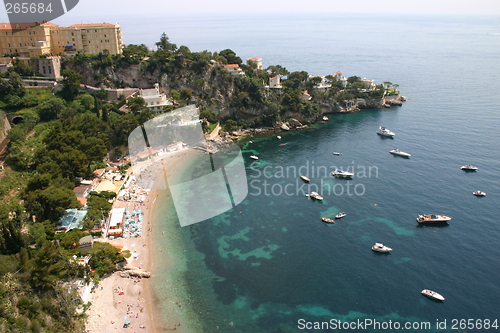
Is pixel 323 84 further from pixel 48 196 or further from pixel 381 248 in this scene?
pixel 48 196

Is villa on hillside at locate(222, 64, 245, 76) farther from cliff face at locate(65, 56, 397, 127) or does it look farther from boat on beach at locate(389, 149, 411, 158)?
boat on beach at locate(389, 149, 411, 158)

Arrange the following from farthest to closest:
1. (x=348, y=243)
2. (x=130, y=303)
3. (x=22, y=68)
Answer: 1. (x=22, y=68)
2. (x=348, y=243)
3. (x=130, y=303)

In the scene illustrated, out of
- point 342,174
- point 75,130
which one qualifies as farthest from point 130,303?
point 342,174

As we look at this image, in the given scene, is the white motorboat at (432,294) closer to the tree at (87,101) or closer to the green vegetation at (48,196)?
the green vegetation at (48,196)

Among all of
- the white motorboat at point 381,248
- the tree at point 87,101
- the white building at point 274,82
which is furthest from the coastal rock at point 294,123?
the white motorboat at point 381,248

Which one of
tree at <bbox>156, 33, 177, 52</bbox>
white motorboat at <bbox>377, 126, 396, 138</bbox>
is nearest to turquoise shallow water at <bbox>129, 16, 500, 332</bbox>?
white motorboat at <bbox>377, 126, 396, 138</bbox>

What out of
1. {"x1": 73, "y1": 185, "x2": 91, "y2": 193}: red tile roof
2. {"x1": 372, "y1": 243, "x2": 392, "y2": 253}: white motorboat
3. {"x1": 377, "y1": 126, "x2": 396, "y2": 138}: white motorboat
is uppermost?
{"x1": 377, "y1": 126, "x2": 396, "y2": 138}: white motorboat
